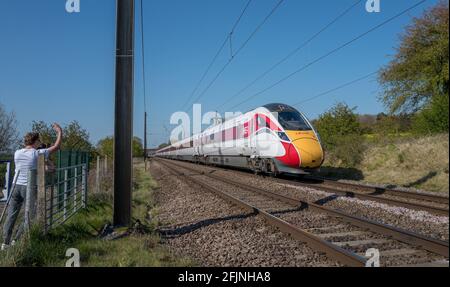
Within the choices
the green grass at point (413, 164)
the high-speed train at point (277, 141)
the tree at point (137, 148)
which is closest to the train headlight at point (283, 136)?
the high-speed train at point (277, 141)

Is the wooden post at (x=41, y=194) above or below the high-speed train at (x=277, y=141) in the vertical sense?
below

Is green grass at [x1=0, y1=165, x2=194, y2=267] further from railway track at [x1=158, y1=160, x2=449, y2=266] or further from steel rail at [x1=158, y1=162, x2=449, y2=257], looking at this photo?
steel rail at [x1=158, y1=162, x2=449, y2=257]

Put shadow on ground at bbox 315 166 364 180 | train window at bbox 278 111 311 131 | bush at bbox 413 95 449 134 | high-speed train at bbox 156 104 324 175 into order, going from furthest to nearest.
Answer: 1. shadow on ground at bbox 315 166 364 180
2. train window at bbox 278 111 311 131
3. high-speed train at bbox 156 104 324 175
4. bush at bbox 413 95 449 134

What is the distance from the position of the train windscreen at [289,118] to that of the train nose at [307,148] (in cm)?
27

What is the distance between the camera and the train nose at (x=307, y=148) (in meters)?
14.7

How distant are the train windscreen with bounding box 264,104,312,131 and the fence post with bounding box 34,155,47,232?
1013cm

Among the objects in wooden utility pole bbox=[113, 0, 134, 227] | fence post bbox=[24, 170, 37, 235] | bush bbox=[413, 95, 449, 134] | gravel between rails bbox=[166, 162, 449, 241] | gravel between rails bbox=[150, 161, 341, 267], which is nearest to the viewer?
bush bbox=[413, 95, 449, 134]

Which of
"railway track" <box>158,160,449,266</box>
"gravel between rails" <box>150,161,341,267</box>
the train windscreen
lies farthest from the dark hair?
the train windscreen

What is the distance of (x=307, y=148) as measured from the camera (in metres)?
14.8

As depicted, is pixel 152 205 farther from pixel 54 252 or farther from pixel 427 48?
pixel 427 48

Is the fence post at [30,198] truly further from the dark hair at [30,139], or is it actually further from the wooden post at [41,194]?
the dark hair at [30,139]

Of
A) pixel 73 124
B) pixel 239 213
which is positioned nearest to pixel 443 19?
pixel 239 213

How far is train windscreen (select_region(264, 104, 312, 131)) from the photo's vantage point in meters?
15.3
